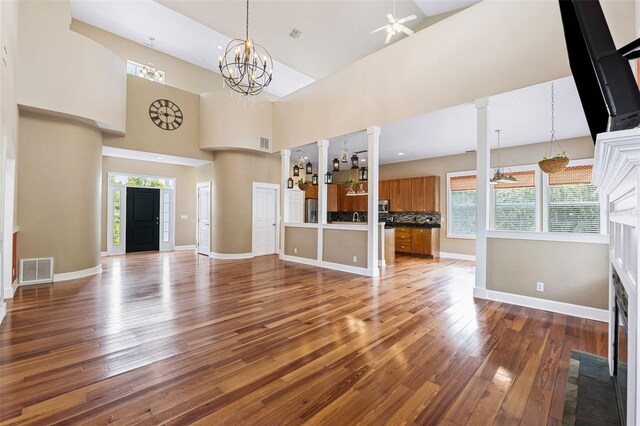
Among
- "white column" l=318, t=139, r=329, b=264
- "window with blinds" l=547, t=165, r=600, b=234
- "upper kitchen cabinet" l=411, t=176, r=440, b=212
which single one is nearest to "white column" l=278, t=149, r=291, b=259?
"white column" l=318, t=139, r=329, b=264

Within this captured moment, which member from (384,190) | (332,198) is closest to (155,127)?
(332,198)

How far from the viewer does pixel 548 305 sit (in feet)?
11.7

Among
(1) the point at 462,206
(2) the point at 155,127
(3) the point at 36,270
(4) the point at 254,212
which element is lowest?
(3) the point at 36,270

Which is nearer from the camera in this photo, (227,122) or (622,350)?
(622,350)

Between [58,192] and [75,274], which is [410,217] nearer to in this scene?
[75,274]

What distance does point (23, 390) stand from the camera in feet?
6.13

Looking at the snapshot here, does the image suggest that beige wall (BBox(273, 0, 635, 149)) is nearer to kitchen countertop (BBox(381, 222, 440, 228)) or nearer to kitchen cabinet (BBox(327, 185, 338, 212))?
kitchen countertop (BBox(381, 222, 440, 228))

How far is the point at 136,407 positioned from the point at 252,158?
6.73 metres

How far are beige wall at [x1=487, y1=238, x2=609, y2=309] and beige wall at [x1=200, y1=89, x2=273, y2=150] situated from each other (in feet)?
19.3

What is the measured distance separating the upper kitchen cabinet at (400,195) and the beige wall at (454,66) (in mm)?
3585


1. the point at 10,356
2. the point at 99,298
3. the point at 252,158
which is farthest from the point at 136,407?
the point at 252,158

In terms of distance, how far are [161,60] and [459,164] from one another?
29.4 feet

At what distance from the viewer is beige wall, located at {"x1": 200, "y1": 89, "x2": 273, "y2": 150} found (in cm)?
712

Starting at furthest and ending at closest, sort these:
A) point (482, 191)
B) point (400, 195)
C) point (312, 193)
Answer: point (312, 193) < point (400, 195) < point (482, 191)
